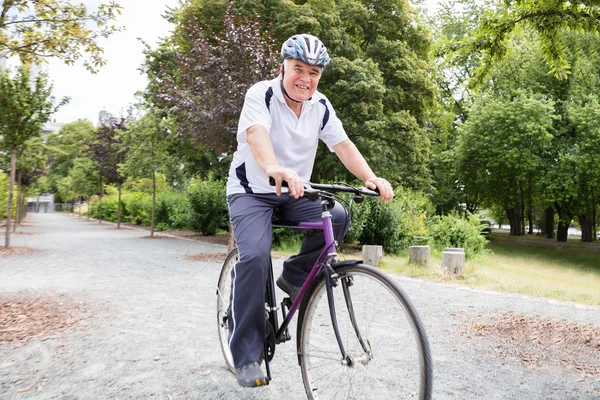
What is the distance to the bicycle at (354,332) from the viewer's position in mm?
2271

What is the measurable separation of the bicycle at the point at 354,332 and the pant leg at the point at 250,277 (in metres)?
0.20

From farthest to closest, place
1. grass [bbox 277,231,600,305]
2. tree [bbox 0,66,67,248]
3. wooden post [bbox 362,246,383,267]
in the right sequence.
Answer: tree [bbox 0,66,67,248] < wooden post [bbox 362,246,383,267] < grass [bbox 277,231,600,305]

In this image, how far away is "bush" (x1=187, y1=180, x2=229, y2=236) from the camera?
17972 millimetres

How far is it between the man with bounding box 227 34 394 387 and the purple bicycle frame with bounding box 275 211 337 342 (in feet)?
0.38

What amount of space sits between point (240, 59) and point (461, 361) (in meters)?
8.98

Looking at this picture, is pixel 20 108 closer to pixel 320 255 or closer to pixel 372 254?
pixel 372 254

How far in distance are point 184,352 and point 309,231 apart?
1854mm

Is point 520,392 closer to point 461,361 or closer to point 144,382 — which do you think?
point 461,361

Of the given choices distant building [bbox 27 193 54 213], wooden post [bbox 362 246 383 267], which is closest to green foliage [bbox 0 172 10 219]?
wooden post [bbox 362 246 383 267]

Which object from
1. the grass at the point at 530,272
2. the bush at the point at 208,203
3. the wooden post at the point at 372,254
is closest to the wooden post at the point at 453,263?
the grass at the point at 530,272

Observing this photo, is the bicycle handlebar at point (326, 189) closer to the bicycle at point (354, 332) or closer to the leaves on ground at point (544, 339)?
the bicycle at point (354, 332)

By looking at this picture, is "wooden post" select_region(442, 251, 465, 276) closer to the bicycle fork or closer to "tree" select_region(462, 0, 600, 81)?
"tree" select_region(462, 0, 600, 81)

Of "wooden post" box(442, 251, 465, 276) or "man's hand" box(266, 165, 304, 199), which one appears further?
"wooden post" box(442, 251, 465, 276)

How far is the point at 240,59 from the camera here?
37.6 feet
